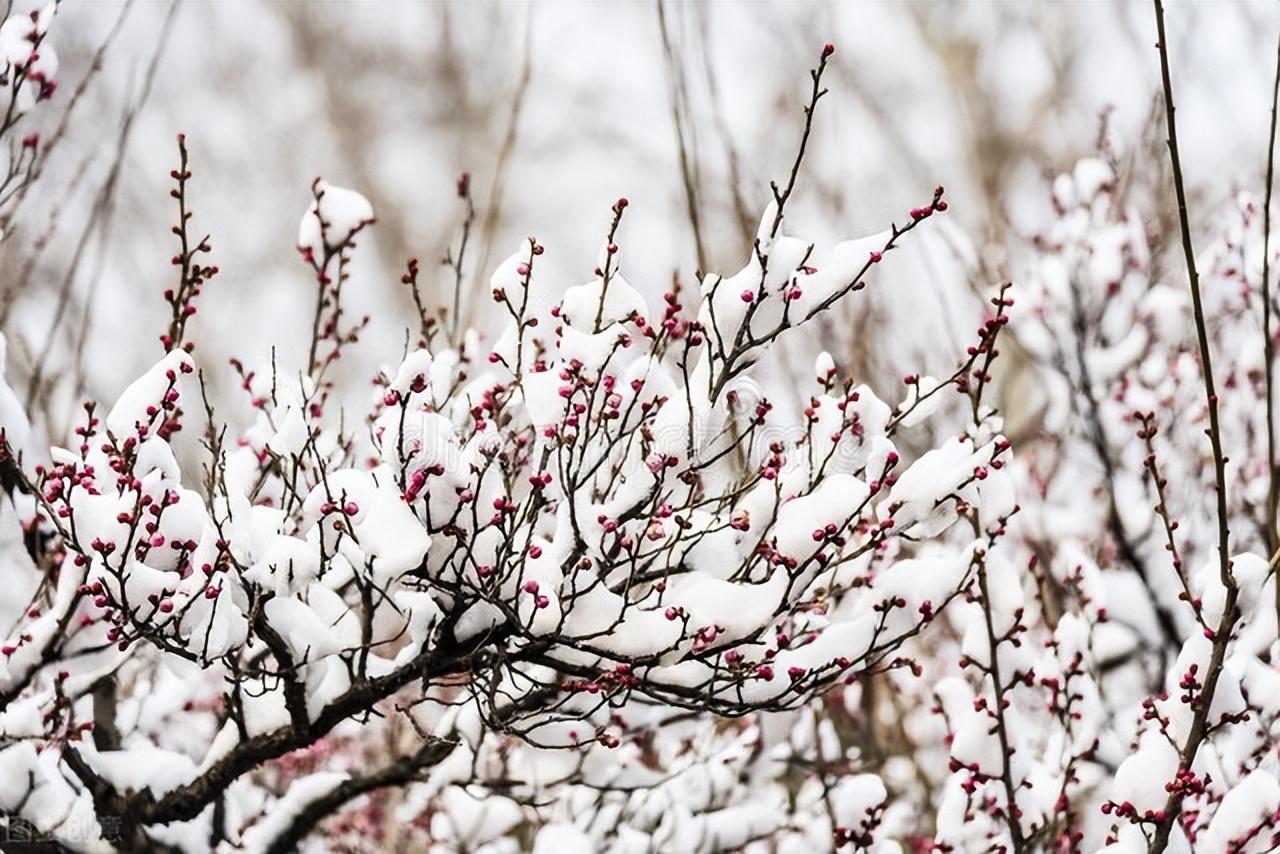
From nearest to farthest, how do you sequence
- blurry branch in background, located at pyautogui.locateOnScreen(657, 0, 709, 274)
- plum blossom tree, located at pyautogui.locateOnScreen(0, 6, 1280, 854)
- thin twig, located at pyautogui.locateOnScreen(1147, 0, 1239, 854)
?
thin twig, located at pyautogui.locateOnScreen(1147, 0, 1239, 854) < plum blossom tree, located at pyautogui.locateOnScreen(0, 6, 1280, 854) < blurry branch in background, located at pyautogui.locateOnScreen(657, 0, 709, 274)

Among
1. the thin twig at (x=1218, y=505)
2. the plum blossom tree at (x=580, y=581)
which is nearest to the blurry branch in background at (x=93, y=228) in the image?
the plum blossom tree at (x=580, y=581)

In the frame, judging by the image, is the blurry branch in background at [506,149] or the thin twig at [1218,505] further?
the blurry branch in background at [506,149]

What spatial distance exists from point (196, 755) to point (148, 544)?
9.70ft

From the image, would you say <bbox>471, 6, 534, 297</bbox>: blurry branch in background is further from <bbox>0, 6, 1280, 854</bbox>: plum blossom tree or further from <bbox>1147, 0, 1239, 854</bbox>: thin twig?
<bbox>1147, 0, 1239, 854</bbox>: thin twig

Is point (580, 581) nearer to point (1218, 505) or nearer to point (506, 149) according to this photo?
point (1218, 505)

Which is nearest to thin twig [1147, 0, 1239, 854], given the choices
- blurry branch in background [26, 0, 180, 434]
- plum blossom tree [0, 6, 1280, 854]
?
plum blossom tree [0, 6, 1280, 854]

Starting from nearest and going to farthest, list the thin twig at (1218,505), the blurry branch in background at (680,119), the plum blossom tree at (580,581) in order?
the thin twig at (1218,505) < the plum blossom tree at (580,581) < the blurry branch in background at (680,119)

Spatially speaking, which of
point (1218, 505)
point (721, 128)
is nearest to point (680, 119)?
point (721, 128)

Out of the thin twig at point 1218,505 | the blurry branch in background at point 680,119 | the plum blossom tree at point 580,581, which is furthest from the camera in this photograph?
the blurry branch in background at point 680,119

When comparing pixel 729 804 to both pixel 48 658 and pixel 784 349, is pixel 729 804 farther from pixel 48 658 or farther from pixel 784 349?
pixel 48 658

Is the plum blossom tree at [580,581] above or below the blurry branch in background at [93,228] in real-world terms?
below

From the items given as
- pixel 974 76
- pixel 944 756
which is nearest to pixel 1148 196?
pixel 944 756

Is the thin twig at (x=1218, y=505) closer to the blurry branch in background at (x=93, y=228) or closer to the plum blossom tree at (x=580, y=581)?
the plum blossom tree at (x=580, y=581)

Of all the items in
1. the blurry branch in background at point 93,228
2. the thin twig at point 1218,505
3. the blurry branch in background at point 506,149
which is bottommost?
the thin twig at point 1218,505
